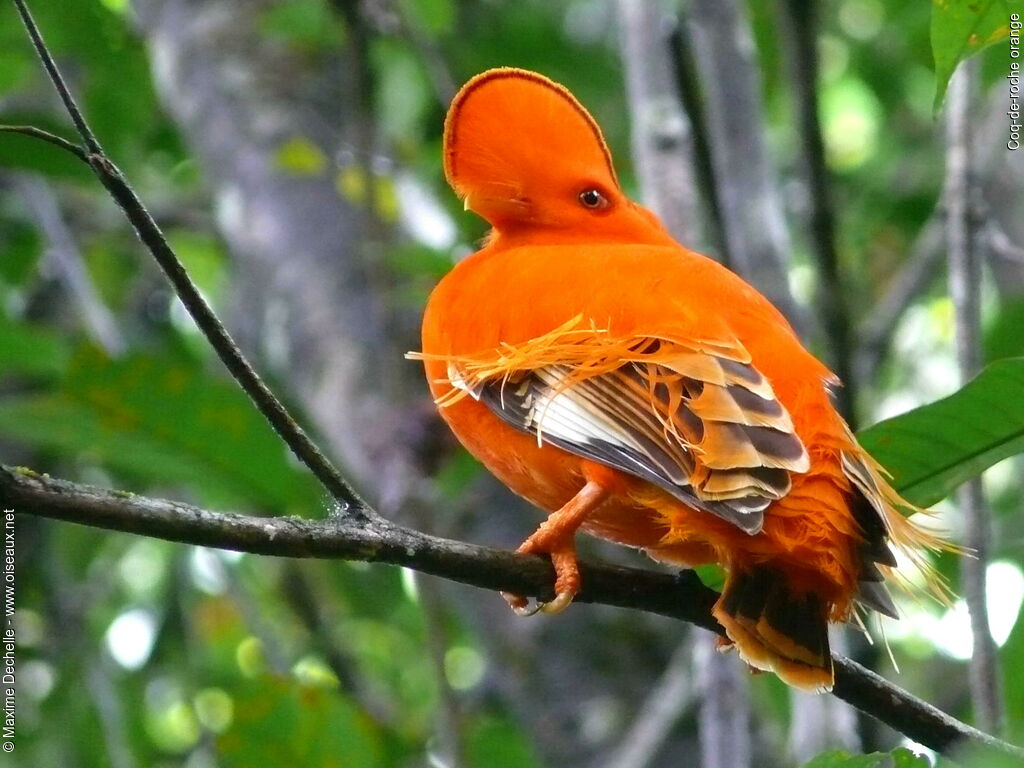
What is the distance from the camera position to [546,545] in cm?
238

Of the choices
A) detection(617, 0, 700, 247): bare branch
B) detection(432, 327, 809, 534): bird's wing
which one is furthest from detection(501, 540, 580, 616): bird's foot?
detection(617, 0, 700, 247): bare branch

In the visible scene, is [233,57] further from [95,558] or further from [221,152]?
[95,558]

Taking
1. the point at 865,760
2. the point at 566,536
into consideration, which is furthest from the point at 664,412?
the point at 865,760

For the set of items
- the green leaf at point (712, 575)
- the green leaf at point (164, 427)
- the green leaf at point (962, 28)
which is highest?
the green leaf at point (164, 427)

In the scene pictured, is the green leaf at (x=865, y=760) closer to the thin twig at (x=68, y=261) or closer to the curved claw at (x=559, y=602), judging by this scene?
the curved claw at (x=559, y=602)

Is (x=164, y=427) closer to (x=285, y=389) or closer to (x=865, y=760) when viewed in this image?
(x=285, y=389)

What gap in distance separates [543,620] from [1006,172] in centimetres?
332

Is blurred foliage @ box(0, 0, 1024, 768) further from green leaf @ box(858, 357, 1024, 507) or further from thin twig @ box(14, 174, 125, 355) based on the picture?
thin twig @ box(14, 174, 125, 355)

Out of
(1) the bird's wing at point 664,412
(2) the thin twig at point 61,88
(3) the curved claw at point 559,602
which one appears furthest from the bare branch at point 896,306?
(2) the thin twig at point 61,88

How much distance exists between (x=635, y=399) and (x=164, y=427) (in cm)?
→ 178

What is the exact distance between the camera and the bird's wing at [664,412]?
2.18 meters

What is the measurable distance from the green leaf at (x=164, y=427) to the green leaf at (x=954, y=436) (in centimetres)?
183

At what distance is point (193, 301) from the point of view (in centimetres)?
172

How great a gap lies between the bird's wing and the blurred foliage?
14.0 inches
